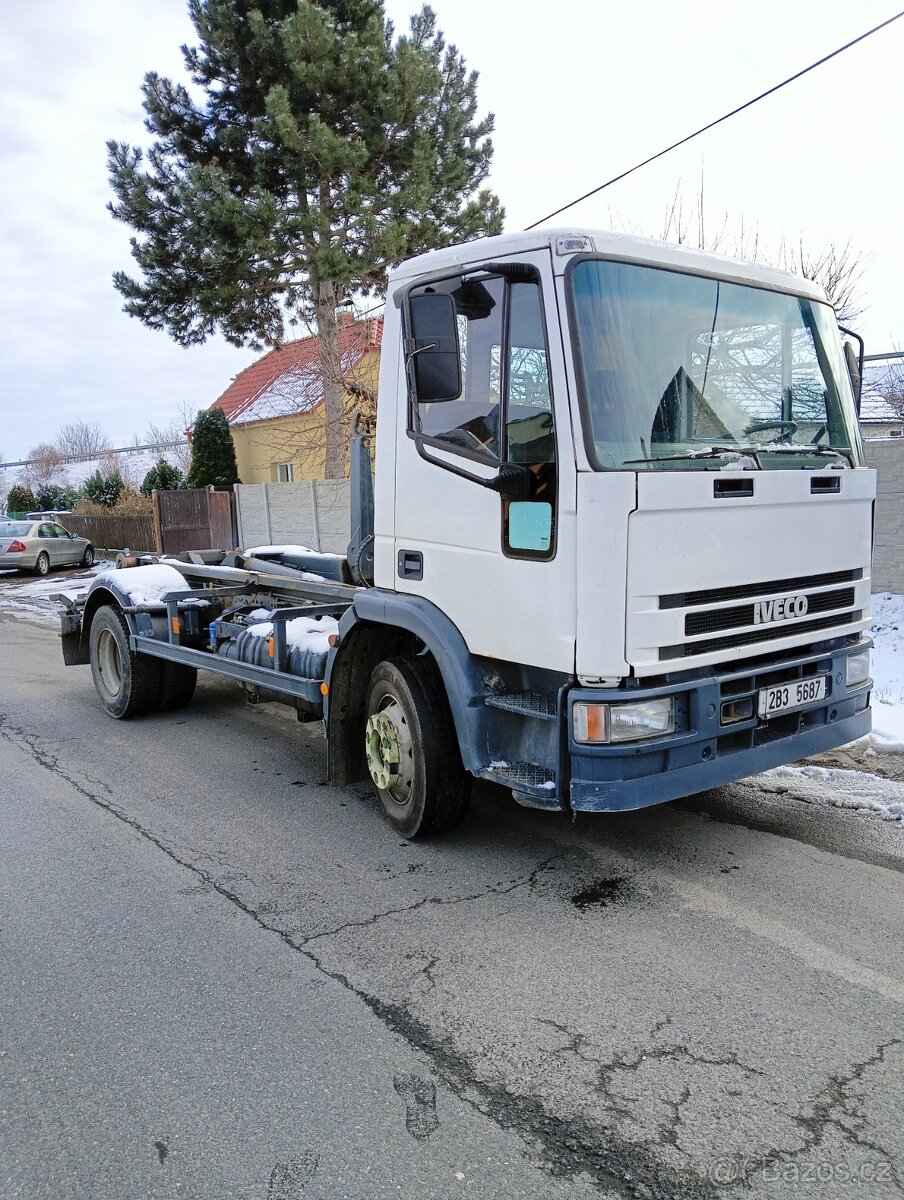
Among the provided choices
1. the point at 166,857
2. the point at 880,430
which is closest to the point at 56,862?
the point at 166,857

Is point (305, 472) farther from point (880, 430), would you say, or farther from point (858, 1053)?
point (858, 1053)

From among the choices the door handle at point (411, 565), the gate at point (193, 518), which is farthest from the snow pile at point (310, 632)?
the gate at point (193, 518)

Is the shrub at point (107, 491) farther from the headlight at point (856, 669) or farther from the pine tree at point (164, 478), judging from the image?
the headlight at point (856, 669)

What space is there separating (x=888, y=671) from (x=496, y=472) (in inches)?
233

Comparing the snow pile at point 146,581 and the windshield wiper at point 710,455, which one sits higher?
the windshield wiper at point 710,455

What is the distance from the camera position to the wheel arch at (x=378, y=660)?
4.19 metres

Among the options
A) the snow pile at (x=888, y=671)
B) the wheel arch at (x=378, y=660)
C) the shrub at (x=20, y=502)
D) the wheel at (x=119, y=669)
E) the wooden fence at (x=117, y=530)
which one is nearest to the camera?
the wheel arch at (x=378, y=660)

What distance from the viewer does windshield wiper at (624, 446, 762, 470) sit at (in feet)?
11.9

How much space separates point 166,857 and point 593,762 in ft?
7.68

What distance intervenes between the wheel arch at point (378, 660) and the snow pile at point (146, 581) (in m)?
2.54

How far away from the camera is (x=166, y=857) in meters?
4.66

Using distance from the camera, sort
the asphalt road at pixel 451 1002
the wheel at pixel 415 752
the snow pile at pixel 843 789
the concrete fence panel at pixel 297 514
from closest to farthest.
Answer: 1. the asphalt road at pixel 451 1002
2. the wheel at pixel 415 752
3. the snow pile at pixel 843 789
4. the concrete fence panel at pixel 297 514

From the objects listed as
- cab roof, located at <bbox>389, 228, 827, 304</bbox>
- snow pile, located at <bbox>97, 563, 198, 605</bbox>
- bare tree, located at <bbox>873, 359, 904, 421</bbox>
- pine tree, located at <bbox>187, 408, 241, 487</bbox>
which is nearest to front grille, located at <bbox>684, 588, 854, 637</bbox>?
cab roof, located at <bbox>389, 228, 827, 304</bbox>

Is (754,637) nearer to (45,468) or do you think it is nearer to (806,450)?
(806,450)
